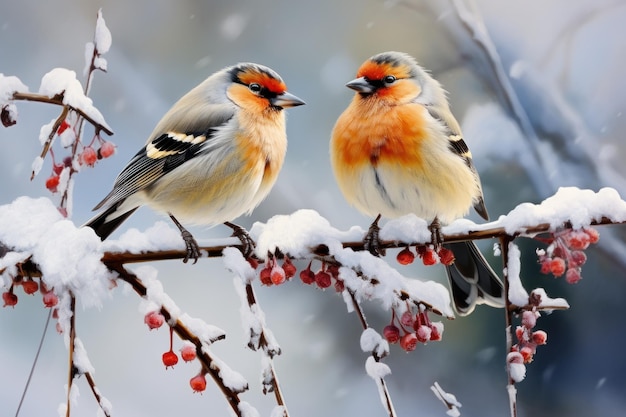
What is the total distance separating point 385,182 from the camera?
1041 mm

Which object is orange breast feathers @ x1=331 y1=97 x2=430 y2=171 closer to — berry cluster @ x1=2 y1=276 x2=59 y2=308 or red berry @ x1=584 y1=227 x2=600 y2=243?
red berry @ x1=584 y1=227 x2=600 y2=243

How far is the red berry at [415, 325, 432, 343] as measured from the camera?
0.82 meters

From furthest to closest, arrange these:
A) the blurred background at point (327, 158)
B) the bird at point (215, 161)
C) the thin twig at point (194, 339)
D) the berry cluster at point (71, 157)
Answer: the blurred background at point (327, 158)
the bird at point (215, 161)
the berry cluster at point (71, 157)
the thin twig at point (194, 339)

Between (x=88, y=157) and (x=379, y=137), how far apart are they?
0.43 metres

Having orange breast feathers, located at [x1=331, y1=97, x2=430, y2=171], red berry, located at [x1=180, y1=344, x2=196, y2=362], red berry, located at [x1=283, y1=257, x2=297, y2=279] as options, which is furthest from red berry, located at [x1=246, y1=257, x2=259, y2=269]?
orange breast feathers, located at [x1=331, y1=97, x2=430, y2=171]

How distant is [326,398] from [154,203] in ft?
1.76

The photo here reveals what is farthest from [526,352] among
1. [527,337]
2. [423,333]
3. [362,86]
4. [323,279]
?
[362,86]

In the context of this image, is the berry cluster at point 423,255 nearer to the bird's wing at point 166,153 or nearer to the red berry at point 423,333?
the red berry at point 423,333

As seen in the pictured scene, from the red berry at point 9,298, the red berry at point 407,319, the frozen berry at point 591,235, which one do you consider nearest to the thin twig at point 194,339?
the red berry at point 9,298

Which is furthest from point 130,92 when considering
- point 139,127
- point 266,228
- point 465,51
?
point 465,51

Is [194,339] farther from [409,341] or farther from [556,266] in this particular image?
[556,266]

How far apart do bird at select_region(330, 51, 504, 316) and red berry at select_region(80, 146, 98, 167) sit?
37 centimetres

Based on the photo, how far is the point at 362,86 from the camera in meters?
1.11

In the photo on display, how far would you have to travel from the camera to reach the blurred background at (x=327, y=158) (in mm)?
1262
